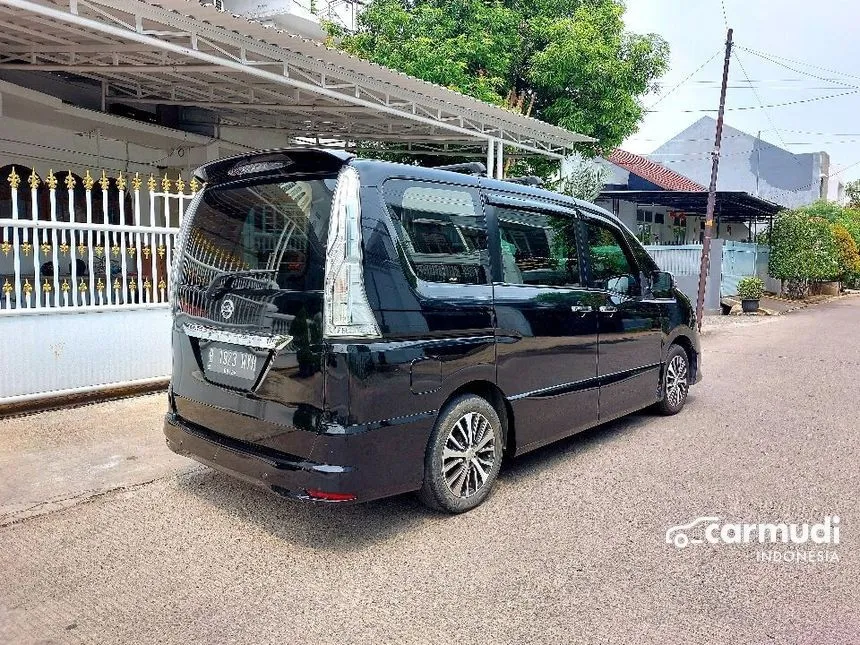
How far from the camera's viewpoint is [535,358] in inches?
161

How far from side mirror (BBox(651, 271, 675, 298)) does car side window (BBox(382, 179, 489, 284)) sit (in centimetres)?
230

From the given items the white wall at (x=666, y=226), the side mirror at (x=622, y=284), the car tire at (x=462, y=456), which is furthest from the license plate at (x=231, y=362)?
the white wall at (x=666, y=226)

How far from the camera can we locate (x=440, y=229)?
11.6 ft

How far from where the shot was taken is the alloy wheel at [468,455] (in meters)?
3.57

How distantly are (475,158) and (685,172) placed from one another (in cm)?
2804

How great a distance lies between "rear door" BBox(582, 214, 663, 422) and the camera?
188 inches

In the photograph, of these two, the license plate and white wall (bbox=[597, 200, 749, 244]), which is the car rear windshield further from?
white wall (bbox=[597, 200, 749, 244])

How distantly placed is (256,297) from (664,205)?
22046mm

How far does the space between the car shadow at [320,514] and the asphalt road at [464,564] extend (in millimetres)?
14

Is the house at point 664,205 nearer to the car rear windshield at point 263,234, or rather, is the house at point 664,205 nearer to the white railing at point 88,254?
the white railing at point 88,254

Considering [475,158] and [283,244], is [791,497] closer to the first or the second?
[283,244]

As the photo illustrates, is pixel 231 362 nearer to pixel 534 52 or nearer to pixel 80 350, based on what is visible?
pixel 80 350

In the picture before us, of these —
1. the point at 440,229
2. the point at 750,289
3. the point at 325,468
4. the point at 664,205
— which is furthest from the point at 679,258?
the point at 325,468

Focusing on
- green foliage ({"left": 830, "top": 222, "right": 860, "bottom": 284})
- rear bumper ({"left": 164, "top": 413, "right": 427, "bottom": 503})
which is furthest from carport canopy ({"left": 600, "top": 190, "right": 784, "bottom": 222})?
rear bumper ({"left": 164, "top": 413, "right": 427, "bottom": 503})
